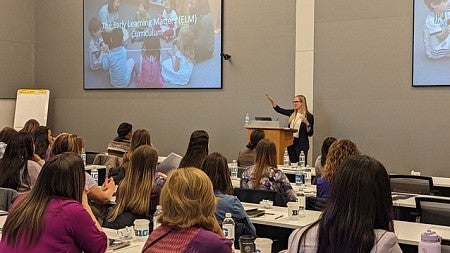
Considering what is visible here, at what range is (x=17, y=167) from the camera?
516cm

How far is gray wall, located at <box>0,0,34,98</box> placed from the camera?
1262cm

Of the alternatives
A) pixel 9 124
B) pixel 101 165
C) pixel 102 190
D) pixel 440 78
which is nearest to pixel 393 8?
pixel 440 78

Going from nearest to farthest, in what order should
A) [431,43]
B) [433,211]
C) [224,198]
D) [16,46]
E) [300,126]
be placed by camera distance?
[224,198] → [433,211] → [431,43] → [300,126] → [16,46]

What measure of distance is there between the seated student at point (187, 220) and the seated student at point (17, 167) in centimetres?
300

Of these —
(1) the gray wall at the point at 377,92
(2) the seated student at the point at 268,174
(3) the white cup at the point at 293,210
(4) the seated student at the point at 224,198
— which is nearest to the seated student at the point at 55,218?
(4) the seated student at the point at 224,198

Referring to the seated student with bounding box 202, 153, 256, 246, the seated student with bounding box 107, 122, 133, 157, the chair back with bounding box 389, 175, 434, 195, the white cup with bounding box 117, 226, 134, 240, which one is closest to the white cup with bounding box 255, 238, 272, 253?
the seated student with bounding box 202, 153, 256, 246

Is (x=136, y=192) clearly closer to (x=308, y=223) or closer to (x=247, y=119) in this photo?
(x=308, y=223)

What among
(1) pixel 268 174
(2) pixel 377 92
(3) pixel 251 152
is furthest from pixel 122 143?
(2) pixel 377 92

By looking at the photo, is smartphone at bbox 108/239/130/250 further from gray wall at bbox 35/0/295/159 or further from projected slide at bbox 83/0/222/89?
projected slide at bbox 83/0/222/89

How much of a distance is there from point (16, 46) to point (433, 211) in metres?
10.7

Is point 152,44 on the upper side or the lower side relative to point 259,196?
upper

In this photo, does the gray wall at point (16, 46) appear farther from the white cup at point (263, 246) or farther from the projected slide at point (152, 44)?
the white cup at point (263, 246)

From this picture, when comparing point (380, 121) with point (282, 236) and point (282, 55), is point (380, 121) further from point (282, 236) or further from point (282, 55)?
point (282, 236)

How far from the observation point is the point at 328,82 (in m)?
9.36
